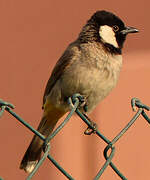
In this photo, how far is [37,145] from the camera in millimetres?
3117

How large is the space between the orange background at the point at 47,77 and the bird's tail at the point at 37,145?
1.93ft

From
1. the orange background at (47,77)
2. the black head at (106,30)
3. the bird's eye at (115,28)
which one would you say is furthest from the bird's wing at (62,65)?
the orange background at (47,77)

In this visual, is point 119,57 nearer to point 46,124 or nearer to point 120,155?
point 46,124

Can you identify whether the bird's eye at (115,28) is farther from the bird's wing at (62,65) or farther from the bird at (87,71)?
the bird's wing at (62,65)

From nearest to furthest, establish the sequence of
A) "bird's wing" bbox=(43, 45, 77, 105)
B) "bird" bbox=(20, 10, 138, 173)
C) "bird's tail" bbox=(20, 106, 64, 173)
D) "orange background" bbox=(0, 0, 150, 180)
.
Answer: "bird's tail" bbox=(20, 106, 64, 173), "bird" bbox=(20, 10, 138, 173), "bird's wing" bbox=(43, 45, 77, 105), "orange background" bbox=(0, 0, 150, 180)

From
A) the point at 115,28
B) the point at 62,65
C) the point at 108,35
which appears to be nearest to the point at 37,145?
the point at 62,65

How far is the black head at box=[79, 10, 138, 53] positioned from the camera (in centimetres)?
351

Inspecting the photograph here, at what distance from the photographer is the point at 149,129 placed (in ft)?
13.3

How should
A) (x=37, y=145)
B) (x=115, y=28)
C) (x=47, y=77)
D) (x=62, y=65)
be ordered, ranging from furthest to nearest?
(x=47, y=77), (x=115, y=28), (x=62, y=65), (x=37, y=145)

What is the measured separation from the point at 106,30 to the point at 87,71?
0.38 m

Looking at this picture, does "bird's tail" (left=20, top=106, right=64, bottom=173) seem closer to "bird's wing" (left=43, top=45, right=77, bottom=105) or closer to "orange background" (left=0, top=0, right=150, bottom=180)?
"bird's wing" (left=43, top=45, right=77, bottom=105)

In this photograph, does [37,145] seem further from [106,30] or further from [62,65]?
[106,30]

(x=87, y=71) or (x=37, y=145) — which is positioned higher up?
(x=87, y=71)

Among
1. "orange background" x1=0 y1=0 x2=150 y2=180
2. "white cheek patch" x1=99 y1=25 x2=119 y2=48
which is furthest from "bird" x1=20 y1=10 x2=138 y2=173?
"orange background" x1=0 y1=0 x2=150 y2=180
